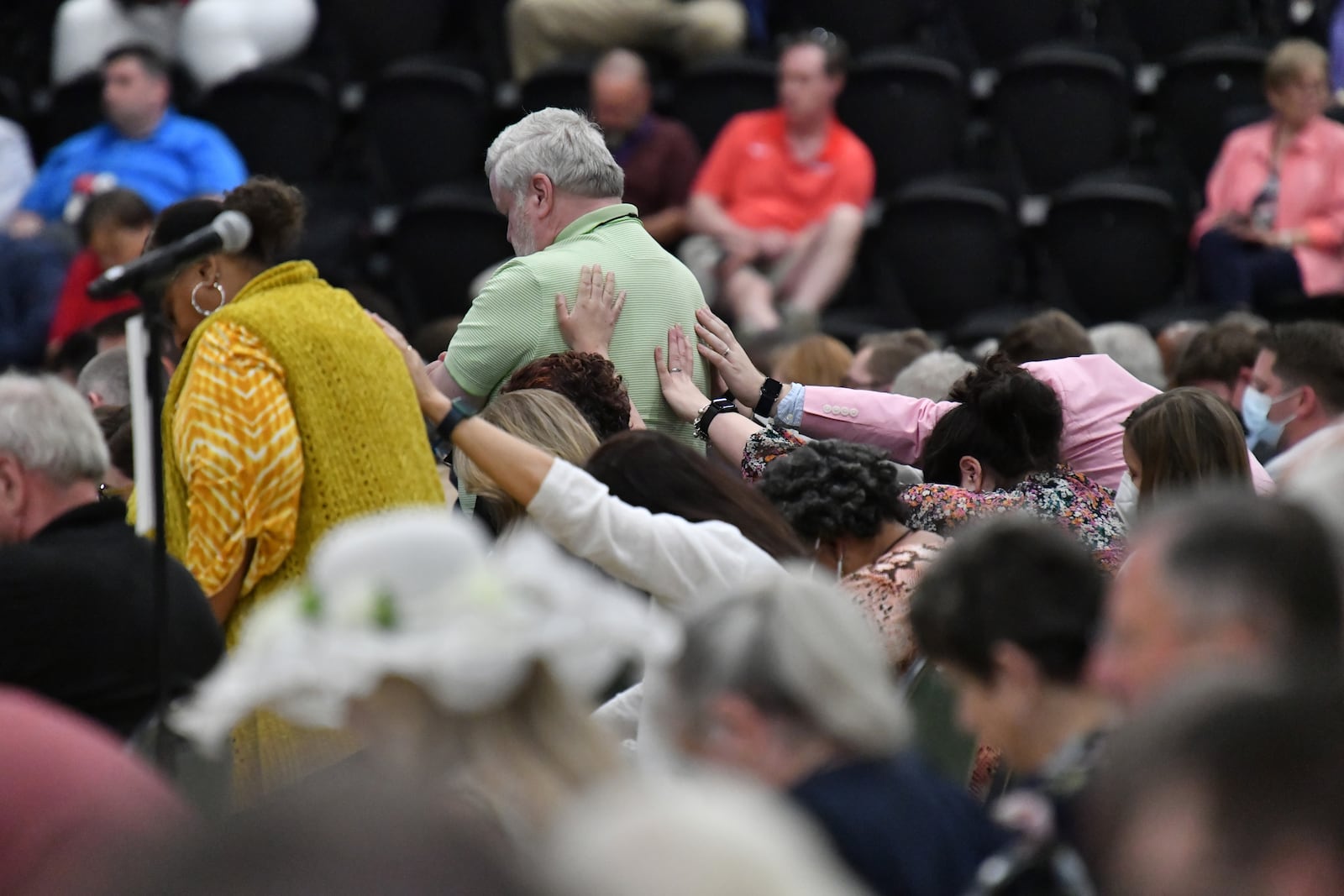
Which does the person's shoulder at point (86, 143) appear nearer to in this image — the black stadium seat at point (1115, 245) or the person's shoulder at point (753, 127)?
the person's shoulder at point (753, 127)

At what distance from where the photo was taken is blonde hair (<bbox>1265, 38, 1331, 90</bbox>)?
23.4ft

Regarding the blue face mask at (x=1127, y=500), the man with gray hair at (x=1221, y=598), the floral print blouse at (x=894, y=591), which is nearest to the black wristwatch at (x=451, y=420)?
the floral print blouse at (x=894, y=591)

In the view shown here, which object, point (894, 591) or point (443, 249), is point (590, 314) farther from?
point (443, 249)

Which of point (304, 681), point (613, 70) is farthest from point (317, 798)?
point (613, 70)

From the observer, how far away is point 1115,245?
7.62 m

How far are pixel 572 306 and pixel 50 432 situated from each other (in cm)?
120

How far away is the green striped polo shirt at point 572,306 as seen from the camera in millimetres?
4031

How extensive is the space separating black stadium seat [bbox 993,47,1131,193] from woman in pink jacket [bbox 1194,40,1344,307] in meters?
0.66

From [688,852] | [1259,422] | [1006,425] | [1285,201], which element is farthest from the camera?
[1285,201]

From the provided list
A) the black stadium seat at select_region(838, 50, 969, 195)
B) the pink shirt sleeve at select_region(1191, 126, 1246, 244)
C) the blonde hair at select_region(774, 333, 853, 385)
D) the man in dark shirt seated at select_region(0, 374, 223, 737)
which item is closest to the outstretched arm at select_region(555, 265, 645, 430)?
the man in dark shirt seated at select_region(0, 374, 223, 737)

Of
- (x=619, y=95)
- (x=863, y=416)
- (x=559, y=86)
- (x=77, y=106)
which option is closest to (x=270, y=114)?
(x=77, y=106)

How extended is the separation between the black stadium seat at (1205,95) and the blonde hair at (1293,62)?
1.73 feet

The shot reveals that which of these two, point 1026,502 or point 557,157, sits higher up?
point 557,157

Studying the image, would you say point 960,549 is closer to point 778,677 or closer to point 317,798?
point 778,677
